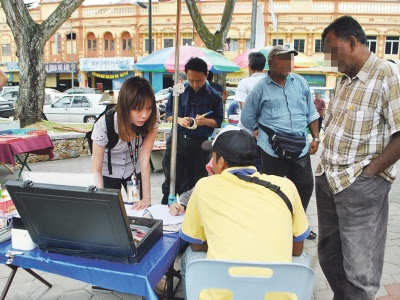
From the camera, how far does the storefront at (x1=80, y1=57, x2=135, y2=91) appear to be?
1212 inches

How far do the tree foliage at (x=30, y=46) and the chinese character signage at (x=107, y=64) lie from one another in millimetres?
22346

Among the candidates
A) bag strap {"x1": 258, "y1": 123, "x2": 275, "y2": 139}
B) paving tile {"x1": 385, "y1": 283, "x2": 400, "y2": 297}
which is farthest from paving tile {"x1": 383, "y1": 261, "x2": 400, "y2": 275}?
bag strap {"x1": 258, "y1": 123, "x2": 275, "y2": 139}

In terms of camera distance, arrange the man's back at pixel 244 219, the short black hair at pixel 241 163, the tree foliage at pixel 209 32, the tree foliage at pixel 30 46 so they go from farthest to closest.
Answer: the tree foliage at pixel 209 32 < the tree foliage at pixel 30 46 < the short black hair at pixel 241 163 < the man's back at pixel 244 219

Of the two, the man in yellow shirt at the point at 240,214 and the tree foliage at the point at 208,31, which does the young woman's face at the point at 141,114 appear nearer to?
the man in yellow shirt at the point at 240,214

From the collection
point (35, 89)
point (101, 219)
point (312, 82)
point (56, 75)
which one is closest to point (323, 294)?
point (101, 219)

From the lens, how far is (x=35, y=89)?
334 inches

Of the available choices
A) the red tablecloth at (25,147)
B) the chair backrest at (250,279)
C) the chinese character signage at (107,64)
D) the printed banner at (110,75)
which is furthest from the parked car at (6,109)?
the printed banner at (110,75)

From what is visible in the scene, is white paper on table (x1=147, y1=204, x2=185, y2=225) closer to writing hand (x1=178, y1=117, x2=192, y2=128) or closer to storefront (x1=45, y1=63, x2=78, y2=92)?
writing hand (x1=178, y1=117, x2=192, y2=128)

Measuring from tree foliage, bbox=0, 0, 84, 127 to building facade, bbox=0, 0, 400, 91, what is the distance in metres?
18.7

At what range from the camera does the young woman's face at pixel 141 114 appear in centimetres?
240

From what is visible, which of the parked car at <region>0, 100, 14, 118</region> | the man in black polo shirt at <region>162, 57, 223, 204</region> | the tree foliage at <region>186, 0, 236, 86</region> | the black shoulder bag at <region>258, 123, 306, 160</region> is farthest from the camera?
the parked car at <region>0, 100, 14, 118</region>

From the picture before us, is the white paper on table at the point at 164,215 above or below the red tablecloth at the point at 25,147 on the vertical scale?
above

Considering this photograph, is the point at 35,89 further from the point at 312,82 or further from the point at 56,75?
the point at 56,75

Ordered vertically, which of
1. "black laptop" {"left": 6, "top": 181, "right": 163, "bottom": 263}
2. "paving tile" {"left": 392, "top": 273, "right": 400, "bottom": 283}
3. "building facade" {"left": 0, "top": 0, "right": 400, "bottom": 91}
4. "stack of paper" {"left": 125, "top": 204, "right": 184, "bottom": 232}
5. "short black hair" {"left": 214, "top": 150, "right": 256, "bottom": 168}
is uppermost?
"building facade" {"left": 0, "top": 0, "right": 400, "bottom": 91}
